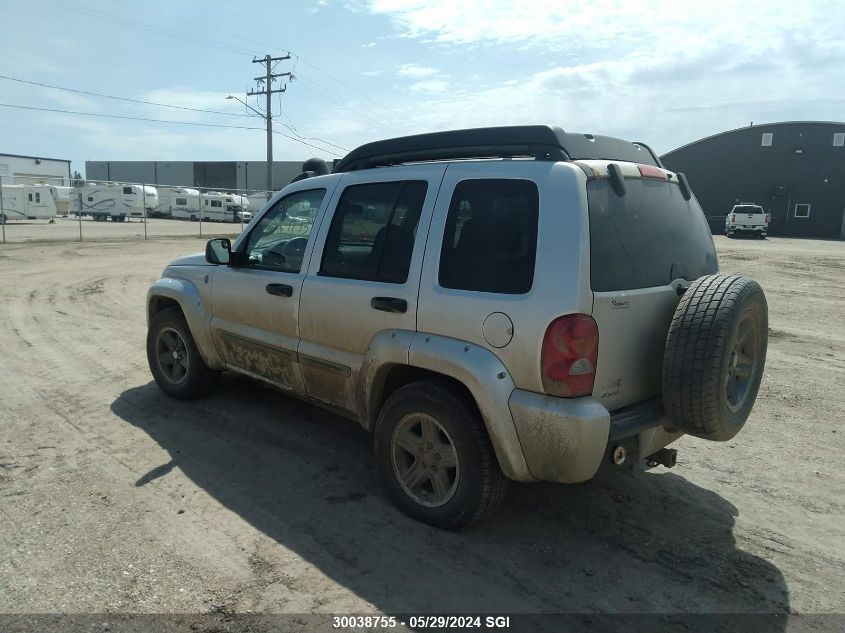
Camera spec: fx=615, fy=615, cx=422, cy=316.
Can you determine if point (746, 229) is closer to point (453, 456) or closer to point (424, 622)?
point (453, 456)

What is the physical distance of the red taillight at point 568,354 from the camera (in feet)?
9.45

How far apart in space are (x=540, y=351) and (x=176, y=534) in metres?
2.21

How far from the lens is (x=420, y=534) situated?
341 centimetres

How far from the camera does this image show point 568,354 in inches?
113

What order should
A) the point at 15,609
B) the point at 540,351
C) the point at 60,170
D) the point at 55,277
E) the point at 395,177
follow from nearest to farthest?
the point at 15,609 < the point at 540,351 < the point at 395,177 < the point at 55,277 < the point at 60,170

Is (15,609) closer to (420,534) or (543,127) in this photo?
(420,534)

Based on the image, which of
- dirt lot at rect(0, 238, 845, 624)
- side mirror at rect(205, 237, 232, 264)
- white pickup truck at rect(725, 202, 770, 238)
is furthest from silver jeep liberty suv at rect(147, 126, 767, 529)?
white pickup truck at rect(725, 202, 770, 238)

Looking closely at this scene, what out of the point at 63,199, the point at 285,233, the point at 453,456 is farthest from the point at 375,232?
the point at 63,199

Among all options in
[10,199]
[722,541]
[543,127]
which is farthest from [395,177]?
[10,199]

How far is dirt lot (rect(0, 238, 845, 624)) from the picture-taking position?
2.89 meters

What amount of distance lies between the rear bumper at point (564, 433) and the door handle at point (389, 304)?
2.81ft

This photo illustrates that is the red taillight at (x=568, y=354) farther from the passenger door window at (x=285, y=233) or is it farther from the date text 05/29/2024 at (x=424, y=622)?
the passenger door window at (x=285, y=233)

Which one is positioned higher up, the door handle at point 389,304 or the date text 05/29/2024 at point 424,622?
the door handle at point 389,304

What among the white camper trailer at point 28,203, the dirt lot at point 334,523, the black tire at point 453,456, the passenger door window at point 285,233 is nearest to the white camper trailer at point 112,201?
the white camper trailer at point 28,203
